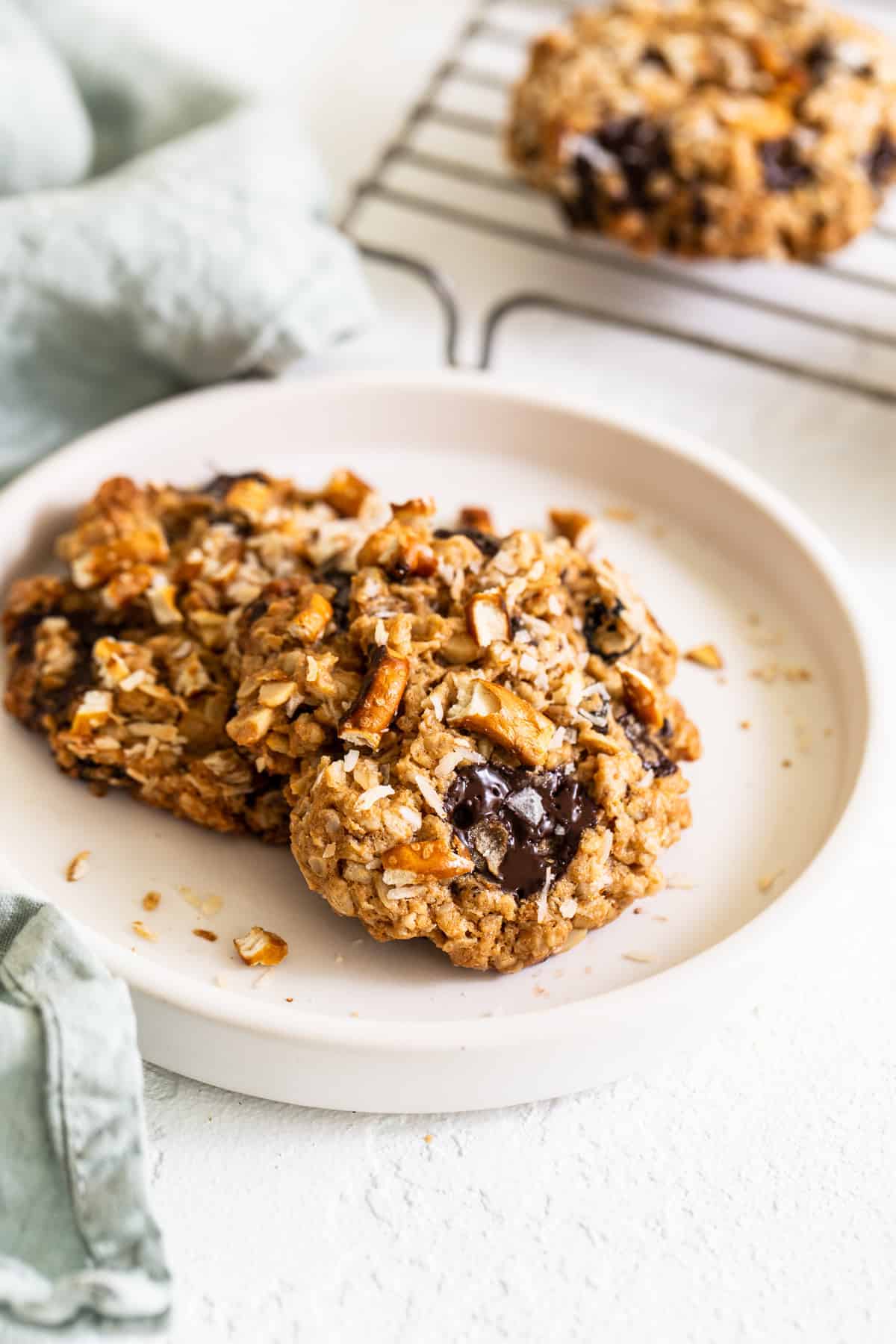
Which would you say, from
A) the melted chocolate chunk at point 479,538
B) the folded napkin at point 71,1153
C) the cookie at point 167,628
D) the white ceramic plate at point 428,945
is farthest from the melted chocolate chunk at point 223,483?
Result: the folded napkin at point 71,1153

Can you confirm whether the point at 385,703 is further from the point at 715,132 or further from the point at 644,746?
the point at 715,132

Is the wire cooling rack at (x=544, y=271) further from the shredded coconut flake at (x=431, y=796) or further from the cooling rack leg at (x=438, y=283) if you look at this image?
the shredded coconut flake at (x=431, y=796)

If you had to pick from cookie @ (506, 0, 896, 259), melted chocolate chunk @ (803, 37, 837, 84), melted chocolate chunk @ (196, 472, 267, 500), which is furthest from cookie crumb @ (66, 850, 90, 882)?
melted chocolate chunk @ (803, 37, 837, 84)

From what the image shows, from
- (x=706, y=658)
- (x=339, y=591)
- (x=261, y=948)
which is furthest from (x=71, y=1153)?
(x=706, y=658)

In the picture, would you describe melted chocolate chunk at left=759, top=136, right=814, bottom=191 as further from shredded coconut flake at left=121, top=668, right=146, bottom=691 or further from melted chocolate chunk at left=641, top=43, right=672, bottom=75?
shredded coconut flake at left=121, top=668, right=146, bottom=691

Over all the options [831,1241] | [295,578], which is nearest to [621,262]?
[295,578]
